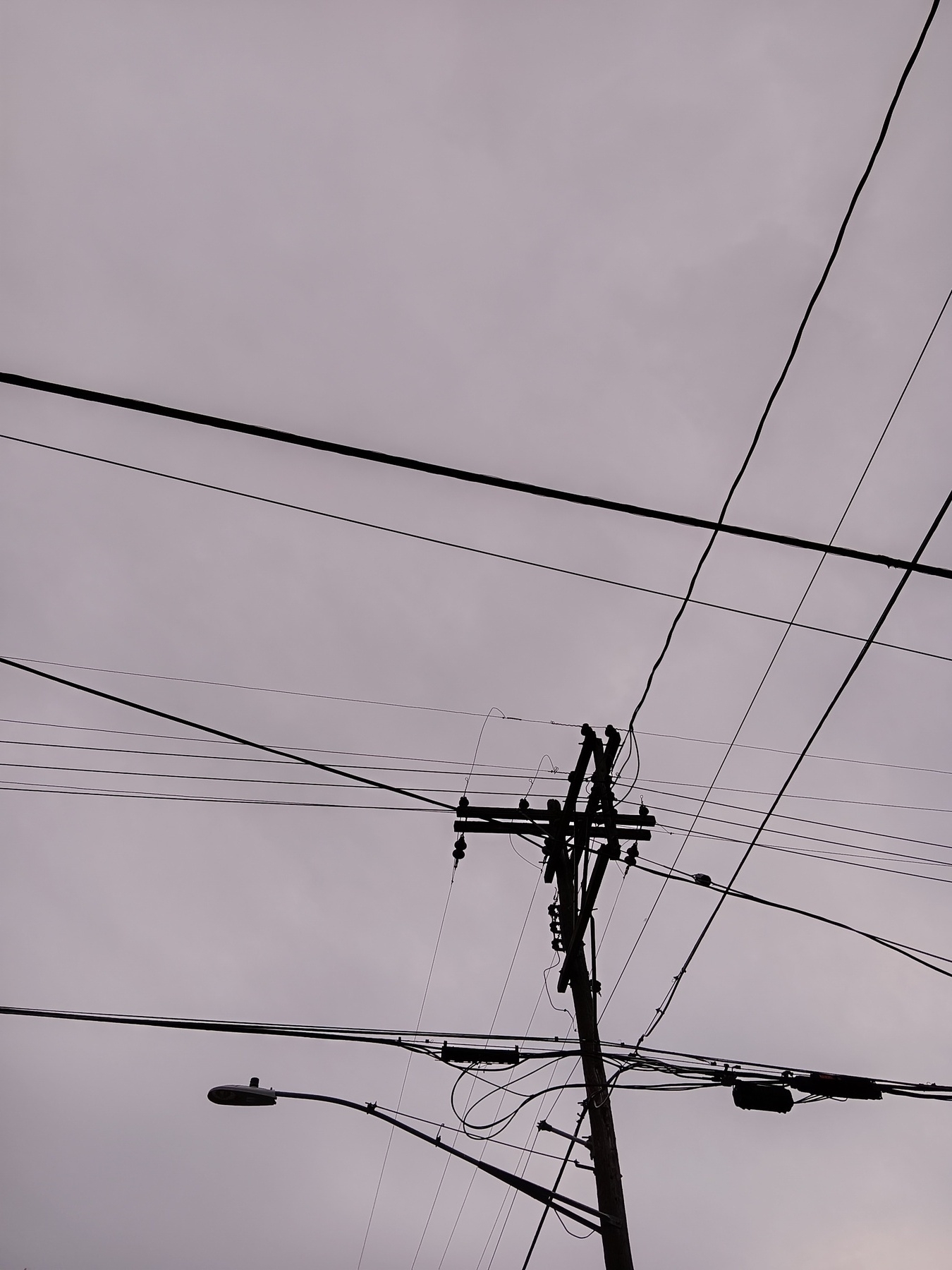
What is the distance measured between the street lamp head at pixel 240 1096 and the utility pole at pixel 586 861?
3502mm

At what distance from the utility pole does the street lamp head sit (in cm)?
350

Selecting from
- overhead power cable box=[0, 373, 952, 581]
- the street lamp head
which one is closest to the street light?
the street lamp head

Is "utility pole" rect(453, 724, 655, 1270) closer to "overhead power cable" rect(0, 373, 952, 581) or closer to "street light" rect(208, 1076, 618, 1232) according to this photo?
"street light" rect(208, 1076, 618, 1232)

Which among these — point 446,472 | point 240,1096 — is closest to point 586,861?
point 240,1096

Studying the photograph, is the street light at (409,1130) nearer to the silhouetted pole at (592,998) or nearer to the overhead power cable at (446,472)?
the silhouetted pole at (592,998)

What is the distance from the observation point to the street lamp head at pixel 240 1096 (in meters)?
9.50

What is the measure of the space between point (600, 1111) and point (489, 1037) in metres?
1.48

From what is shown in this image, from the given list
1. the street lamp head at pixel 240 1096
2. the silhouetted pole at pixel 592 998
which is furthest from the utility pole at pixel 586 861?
the street lamp head at pixel 240 1096

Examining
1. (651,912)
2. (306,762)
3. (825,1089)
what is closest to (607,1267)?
(825,1089)

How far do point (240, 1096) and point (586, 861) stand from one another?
4899mm

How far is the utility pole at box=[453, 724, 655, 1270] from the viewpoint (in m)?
8.01

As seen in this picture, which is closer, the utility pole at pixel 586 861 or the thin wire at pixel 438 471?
the thin wire at pixel 438 471

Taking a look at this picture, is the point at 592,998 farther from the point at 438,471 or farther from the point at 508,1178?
the point at 438,471

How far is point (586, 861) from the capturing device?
10109 mm
